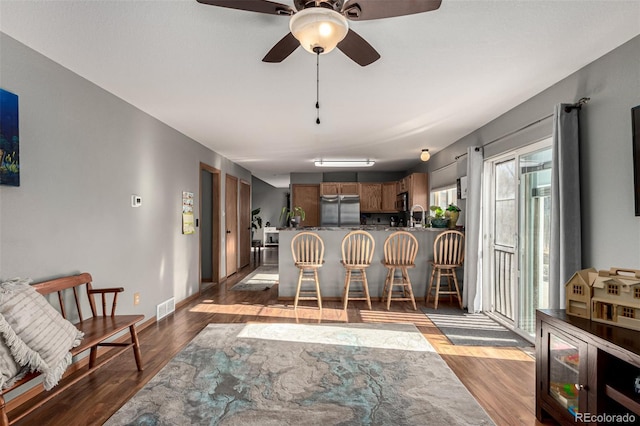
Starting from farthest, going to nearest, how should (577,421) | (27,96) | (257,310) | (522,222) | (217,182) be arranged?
(217,182) → (257,310) → (522,222) → (27,96) → (577,421)

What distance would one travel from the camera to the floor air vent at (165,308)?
4.24m

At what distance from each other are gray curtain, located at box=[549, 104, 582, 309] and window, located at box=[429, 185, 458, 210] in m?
2.93

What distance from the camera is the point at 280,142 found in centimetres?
560

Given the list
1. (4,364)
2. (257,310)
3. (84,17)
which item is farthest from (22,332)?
(257,310)

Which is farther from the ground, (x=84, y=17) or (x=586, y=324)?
(x=84, y=17)

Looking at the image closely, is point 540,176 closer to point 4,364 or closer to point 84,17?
point 84,17

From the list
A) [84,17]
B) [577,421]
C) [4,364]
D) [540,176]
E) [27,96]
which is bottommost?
[577,421]

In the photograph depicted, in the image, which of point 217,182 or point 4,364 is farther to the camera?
point 217,182

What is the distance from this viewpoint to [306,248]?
485 centimetres

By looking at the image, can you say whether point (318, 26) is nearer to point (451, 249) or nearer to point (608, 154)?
point (608, 154)

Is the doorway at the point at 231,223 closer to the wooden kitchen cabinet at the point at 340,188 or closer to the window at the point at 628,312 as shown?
the wooden kitchen cabinet at the point at 340,188

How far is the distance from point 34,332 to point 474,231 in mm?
4307

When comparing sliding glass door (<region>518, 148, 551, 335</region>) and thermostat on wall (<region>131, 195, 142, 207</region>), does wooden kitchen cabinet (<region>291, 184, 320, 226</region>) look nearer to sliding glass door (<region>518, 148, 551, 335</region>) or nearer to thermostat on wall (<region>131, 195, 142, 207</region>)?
thermostat on wall (<region>131, 195, 142, 207</region>)

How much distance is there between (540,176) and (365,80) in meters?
1.92
